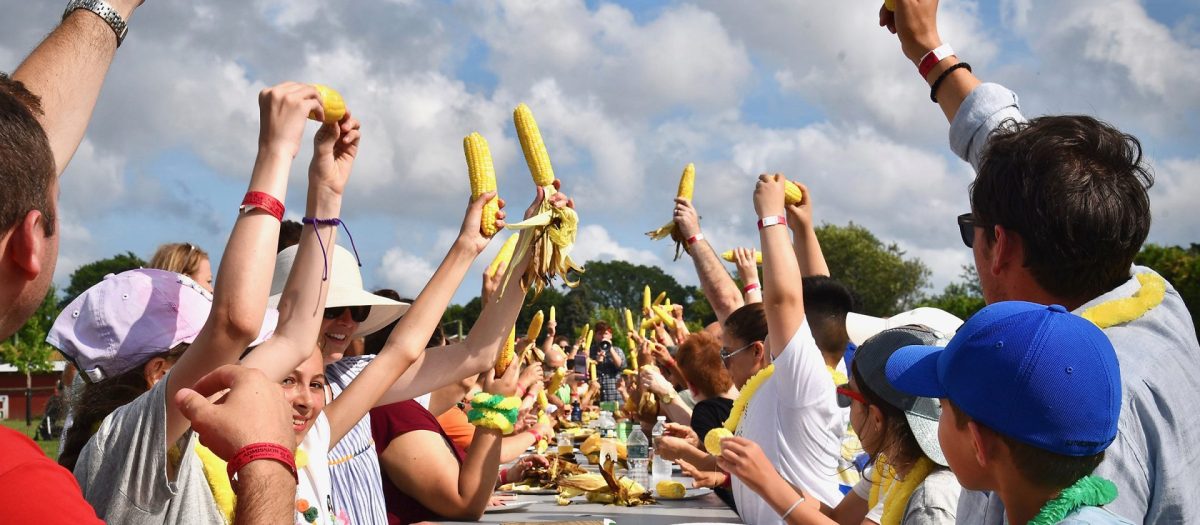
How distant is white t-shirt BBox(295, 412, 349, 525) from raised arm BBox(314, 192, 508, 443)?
69mm

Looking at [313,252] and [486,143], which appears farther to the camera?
[486,143]

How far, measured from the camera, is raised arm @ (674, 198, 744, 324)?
5.29 meters

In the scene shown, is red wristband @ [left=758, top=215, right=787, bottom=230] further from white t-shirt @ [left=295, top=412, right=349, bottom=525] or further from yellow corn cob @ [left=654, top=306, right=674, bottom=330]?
yellow corn cob @ [left=654, top=306, right=674, bottom=330]

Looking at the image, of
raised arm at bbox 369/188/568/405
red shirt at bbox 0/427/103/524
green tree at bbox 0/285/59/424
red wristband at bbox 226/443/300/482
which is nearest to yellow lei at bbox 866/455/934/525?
raised arm at bbox 369/188/568/405

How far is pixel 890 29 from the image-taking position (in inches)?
108

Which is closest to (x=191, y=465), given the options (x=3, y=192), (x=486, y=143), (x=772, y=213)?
(x=3, y=192)

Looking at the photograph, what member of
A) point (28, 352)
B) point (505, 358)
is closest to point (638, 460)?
point (505, 358)

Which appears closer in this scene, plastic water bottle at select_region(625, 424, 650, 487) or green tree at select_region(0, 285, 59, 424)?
plastic water bottle at select_region(625, 424, 650, 487)

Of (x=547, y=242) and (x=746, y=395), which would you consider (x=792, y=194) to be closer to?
(x=746, y=395)

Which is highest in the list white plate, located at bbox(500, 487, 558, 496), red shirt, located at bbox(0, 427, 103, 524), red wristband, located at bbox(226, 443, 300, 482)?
white plate, located at bbox(500, 487, 558, 496)

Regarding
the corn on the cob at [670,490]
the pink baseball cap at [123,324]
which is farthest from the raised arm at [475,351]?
the corn on the cob at [670,490]

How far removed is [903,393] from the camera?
260cm

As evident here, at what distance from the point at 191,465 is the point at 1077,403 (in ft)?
6.00

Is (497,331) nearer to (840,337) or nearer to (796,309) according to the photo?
(796,309)
